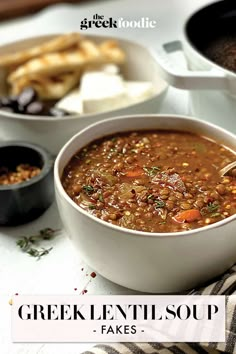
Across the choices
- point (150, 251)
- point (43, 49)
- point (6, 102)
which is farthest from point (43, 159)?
point (43, 49)

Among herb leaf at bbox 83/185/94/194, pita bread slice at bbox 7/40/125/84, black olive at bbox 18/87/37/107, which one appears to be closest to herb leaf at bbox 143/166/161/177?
herb leaf at bbox 83/185/94/194

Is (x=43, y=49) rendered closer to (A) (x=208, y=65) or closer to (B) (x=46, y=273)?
(A) (x=208, y=65)

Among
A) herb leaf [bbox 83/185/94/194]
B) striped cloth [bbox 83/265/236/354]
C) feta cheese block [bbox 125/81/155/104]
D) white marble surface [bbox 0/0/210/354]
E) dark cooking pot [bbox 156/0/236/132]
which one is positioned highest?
dark cooking pot [bbox 156/0/236/132]

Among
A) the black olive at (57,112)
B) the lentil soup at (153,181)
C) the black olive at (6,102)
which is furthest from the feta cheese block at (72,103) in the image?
the lentil soup at (153,181)

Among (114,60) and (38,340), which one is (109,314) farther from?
(114,60)

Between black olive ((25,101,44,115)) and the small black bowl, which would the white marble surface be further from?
black olive ((25,101,44,115))
